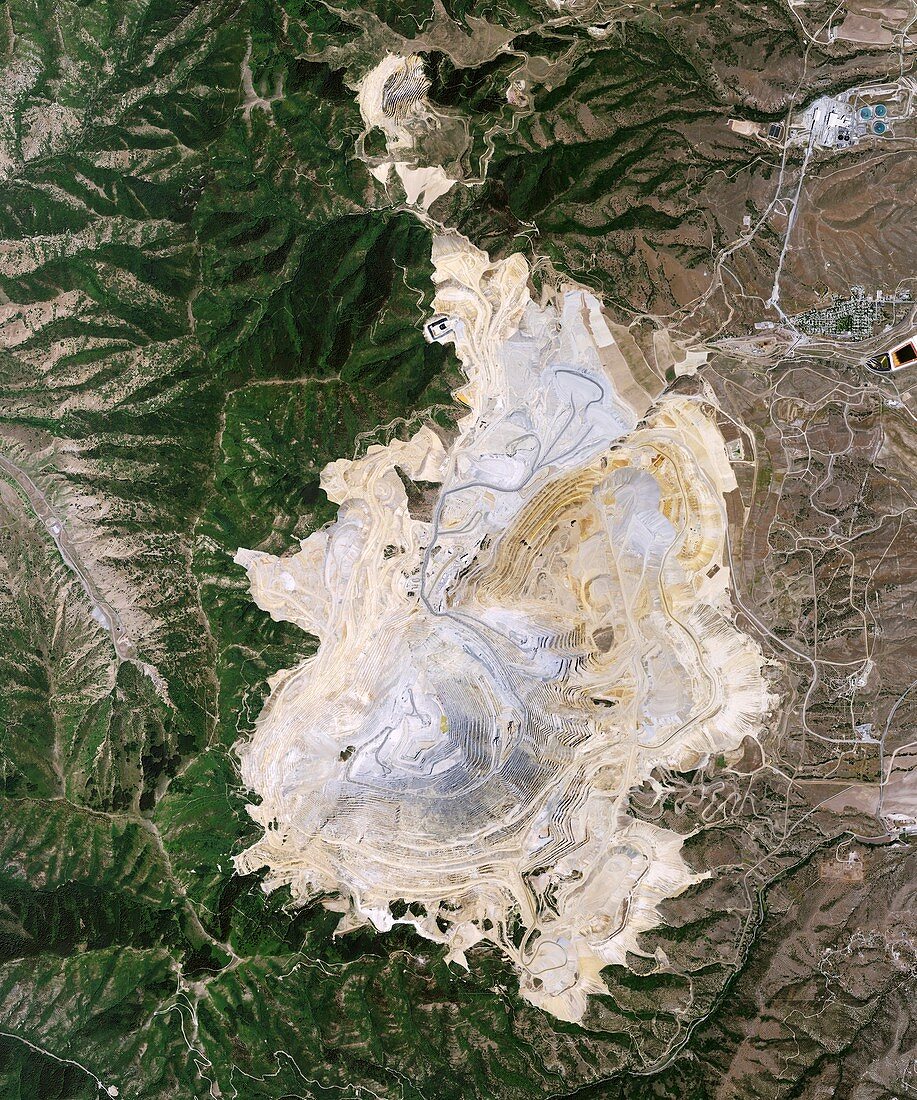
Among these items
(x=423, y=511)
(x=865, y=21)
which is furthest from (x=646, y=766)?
(x=865, y=21)

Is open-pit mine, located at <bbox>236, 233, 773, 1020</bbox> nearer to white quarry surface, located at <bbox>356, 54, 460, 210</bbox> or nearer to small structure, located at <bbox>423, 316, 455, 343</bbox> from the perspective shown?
small structure, located at <bbox>423, 316, 455, 343</bbox>

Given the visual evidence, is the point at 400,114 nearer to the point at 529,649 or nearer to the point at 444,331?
the point at 444,331

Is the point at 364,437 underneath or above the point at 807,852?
above

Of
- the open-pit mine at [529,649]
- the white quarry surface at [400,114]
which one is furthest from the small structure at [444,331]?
the white quarry surface at [400,114]

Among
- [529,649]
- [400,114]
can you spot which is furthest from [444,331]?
[529,649]

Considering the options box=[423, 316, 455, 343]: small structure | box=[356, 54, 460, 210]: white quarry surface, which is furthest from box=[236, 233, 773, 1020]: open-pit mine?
A: box=[356, 54, 460, 210]: white quarry surface

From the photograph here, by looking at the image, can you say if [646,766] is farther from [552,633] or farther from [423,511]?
[423,511]

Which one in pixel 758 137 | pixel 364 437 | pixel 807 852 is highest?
pixel 758 137

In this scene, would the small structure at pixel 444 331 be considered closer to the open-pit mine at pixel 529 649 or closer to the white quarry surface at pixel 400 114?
the open-pit mine at pixel 529 649
